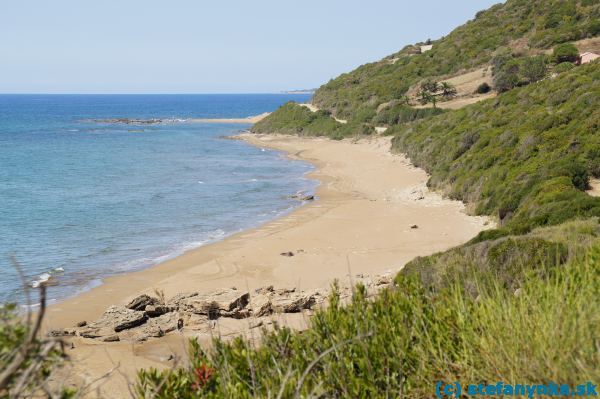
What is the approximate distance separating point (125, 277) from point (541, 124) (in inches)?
727

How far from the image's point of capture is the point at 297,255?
20219 millimetres

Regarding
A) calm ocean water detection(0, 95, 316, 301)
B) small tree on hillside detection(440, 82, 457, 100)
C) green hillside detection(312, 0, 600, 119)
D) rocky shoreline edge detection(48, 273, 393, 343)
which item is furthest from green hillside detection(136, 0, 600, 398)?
green hillside detection(312, 0, 600, 119)

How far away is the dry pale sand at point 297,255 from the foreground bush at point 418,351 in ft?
13.8

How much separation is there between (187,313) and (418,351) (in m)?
9.90

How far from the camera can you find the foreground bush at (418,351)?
4.38 meters

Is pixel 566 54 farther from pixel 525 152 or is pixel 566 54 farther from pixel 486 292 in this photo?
pixel 486 292

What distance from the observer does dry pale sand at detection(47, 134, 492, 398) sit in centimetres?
1257

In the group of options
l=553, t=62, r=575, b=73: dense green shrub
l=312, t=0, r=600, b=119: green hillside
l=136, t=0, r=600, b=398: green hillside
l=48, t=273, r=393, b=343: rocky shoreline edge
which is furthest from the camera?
l=312, t=0, r=600, b=119: green hillside

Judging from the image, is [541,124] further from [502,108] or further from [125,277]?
[125,277]

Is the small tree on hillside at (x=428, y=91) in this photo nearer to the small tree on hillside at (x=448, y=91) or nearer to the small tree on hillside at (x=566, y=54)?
the small tree on hillside at (x=448, y=91)

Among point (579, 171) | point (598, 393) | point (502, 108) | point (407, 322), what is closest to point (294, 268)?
point (579, 171)

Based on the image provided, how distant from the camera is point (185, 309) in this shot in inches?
572

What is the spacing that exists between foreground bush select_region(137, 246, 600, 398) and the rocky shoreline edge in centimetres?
727

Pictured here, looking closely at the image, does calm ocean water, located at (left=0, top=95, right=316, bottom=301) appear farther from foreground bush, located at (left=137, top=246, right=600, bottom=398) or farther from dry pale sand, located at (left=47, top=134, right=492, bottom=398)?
foreground bush, located at (left=137, top=246, right=600, bottom=398)
